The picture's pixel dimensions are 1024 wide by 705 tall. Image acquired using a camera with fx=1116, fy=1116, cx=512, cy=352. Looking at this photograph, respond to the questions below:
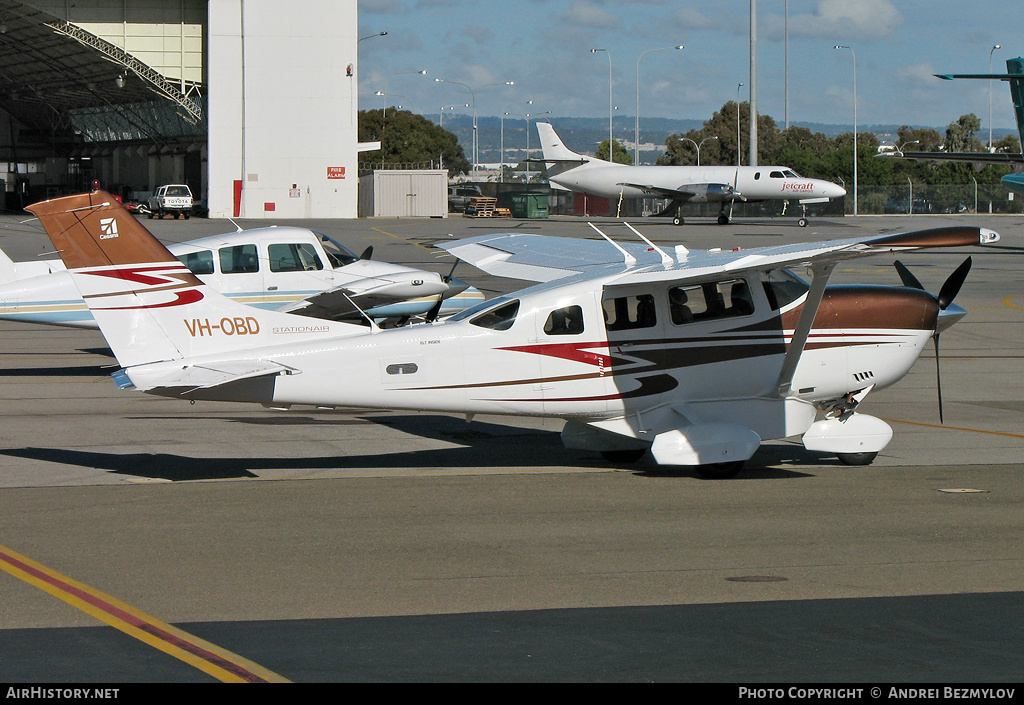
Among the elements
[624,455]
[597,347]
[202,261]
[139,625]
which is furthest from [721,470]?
[202,261]

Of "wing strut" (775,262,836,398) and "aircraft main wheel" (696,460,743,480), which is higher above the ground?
"wing strut" (775,262,836,398)

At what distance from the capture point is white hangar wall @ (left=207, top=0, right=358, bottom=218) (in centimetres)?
7488

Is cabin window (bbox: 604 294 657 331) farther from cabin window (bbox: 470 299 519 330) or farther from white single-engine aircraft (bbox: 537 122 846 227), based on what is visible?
white single-engine aircraft (bbox: 537 122 846 227)

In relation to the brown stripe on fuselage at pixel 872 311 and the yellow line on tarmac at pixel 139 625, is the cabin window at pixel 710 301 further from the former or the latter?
the yellow line on tarmac at pixel 139 625

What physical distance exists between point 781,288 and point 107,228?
6.94 m

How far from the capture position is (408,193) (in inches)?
3425

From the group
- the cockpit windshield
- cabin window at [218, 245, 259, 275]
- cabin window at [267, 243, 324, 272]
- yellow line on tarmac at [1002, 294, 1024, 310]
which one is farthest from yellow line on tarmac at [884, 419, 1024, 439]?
yellow line on tarmac at [1002, 294, 1024, 310]

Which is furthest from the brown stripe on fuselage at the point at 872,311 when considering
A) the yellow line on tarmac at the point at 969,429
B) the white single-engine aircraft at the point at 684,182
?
the white single-engine aircraft at the point at 684,182

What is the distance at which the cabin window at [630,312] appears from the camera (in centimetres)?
1166

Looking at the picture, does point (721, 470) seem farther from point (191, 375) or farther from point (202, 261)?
point (202, 261)

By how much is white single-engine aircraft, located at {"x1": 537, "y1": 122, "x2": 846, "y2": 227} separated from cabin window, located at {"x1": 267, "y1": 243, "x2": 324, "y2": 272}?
2091 inches

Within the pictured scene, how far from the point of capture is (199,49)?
7862 cm
